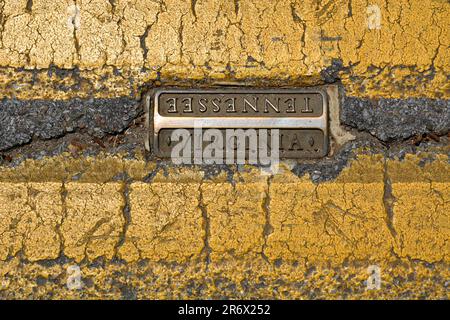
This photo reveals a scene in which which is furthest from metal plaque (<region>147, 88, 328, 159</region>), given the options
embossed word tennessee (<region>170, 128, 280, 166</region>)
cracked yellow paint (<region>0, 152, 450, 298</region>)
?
cracked yellow paint (<region>0, 152, 450, 298</region>)

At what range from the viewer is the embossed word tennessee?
2324 mm

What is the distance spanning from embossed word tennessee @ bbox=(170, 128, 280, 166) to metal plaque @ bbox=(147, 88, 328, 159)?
0.07 feet

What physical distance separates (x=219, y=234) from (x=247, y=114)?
448 millimetres

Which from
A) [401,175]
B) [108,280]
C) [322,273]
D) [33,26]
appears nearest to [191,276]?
[108,280]

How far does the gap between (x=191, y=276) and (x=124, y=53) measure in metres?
0.85

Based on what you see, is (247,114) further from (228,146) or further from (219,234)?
(219,234)

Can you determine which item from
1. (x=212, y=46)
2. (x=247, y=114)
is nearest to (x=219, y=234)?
(x=247, y=114)

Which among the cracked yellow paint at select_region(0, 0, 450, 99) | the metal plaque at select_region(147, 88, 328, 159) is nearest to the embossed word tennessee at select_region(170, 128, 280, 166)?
the metal plaque at select_region(147, 88, 328, 159)

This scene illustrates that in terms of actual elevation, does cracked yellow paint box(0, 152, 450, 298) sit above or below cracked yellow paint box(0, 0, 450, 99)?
below

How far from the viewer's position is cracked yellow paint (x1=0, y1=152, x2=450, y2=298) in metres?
2.27

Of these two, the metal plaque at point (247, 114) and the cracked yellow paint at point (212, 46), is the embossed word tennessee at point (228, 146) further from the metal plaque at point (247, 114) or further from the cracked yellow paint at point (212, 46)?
the cracked yellow paint at point (212, 46)

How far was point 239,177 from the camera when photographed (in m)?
2.31

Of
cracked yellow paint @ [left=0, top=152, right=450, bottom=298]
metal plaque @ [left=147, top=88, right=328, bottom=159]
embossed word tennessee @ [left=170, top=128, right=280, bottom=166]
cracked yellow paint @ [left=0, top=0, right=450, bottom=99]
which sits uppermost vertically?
cracked yellow paint @ [left=0, top=0, right=450, bottom=99]

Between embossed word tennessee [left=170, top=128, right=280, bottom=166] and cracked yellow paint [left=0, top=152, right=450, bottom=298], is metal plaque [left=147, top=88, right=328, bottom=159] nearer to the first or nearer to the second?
embossed word tennessee [left=170, top=128, right=280, bottom=166]
